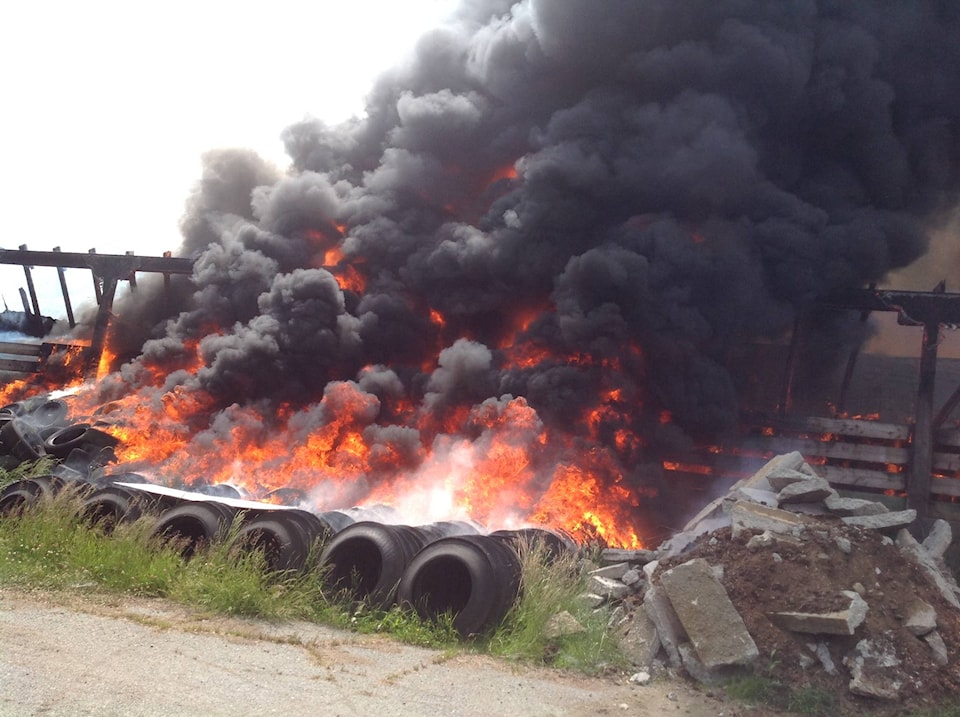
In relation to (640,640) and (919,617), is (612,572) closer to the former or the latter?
(640,640)

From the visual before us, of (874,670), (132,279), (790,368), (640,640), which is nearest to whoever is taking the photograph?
(874,670)

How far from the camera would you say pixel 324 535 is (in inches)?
380

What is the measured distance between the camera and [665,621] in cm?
768

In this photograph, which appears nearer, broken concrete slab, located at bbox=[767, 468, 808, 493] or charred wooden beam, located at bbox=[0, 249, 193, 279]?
broken concrete slab, located at bbox=[767, 468, 808, 493]

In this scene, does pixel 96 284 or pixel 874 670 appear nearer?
pixel 874 670

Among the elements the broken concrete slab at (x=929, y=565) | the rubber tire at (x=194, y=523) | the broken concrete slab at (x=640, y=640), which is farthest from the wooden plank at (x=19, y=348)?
the broken concrete slab at (x=929, y=565)

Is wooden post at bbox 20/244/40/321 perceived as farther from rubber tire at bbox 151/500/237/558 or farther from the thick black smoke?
rubber tire at bbox 151/500/237/558

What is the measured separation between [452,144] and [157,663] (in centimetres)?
1483

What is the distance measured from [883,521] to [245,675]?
7.09 m

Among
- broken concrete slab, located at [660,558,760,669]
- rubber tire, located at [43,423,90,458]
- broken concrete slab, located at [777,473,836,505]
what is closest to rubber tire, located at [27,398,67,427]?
rubber tire, located at [43,423,90,458]

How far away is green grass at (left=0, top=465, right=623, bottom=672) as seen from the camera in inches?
308

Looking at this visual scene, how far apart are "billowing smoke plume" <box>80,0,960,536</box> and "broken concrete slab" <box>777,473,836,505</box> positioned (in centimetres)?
492

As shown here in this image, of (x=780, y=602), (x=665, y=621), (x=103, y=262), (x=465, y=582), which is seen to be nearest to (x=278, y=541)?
(x=465, y=582)

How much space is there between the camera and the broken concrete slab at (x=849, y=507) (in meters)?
9.11
